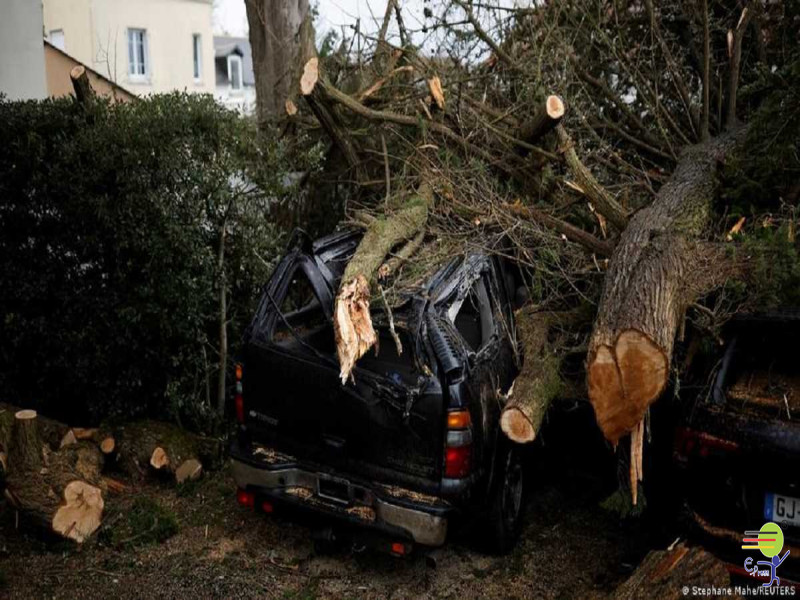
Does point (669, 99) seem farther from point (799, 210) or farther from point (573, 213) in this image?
point (799, 210)

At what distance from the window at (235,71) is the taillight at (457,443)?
42.1 m

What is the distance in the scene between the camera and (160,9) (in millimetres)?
29625

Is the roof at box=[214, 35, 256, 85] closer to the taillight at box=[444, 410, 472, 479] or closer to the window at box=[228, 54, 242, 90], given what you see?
the window at box=[228, 54, 242, 90]

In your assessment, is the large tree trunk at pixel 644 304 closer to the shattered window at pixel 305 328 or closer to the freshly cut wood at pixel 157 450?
the shattered window at pixel 305 328

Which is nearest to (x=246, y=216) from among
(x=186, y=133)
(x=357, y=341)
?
(x=186, y=133)

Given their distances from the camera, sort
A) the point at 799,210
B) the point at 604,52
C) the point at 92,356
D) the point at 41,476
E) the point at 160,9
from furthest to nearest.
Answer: the point at 160,9 < the point at 604,52 < the point at 92,356 < the point at 799,210 < the point at 41,476

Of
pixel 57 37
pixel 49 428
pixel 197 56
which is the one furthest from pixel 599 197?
pixel 197 56

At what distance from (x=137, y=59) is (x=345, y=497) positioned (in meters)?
28.7

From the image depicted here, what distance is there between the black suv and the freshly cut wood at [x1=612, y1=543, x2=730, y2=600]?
39.5 inches

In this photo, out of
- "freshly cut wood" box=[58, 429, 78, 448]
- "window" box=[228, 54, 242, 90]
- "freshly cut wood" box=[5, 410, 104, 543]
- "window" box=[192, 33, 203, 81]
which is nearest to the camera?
"freshly cut wood" box=[5, 410, 104, 543]

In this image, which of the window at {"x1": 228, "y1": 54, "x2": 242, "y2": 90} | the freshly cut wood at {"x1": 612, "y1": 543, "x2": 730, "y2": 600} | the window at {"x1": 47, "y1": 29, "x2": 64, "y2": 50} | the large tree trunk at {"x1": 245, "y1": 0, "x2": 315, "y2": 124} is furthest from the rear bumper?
the window at {"x1": 228, "y1": 54, "x2": 242, "y2": 90}

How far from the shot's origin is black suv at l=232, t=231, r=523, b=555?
429 centimetres

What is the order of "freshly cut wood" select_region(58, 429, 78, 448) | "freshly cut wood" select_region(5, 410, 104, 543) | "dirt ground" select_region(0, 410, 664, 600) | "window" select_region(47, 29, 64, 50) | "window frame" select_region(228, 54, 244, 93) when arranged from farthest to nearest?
"window frame" select_region(228, 54, 244, 93), "window" select_region(47, 29, 64, 50), "freshly cut wood" select_region(58, 429, 78, 448), "freshly cut wood" select_region(5, 410, 104, 543), "dirt ground" select_region(0, 410, 664, 600)

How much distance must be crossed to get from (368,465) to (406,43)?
4929 millimetres
